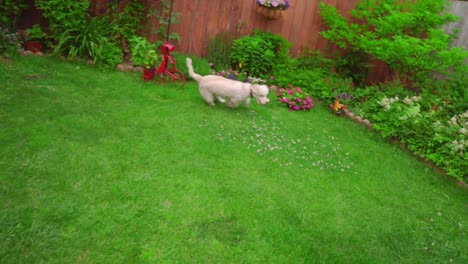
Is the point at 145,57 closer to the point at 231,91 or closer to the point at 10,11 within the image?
the point at 231,91

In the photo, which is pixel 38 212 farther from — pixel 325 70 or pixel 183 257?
pixel 325 70

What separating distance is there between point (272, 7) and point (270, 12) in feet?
0.37

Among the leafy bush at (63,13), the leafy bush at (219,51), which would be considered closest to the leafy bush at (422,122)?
the leafy bush at (219,51)

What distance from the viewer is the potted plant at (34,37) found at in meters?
5.16

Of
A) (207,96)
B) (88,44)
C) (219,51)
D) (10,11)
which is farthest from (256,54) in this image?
(10,11)

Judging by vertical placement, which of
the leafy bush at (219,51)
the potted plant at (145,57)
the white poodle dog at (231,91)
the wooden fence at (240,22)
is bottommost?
the white poodle dog at (231,91)

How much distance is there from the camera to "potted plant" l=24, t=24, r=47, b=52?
16.9 feet

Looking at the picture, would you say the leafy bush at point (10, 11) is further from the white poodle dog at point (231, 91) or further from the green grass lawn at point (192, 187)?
the white poodle dog at point (231, 91)

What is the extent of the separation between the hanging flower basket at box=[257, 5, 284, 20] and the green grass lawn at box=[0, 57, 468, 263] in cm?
286

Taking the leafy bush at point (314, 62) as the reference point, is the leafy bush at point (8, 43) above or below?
below

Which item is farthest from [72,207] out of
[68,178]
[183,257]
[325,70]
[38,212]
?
[325,70]

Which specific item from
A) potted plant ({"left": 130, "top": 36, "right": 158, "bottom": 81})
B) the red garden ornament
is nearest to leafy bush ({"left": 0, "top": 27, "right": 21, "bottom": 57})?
potted plant ({"left": 130, "top": 36, "right": 158, "bottom": 81})

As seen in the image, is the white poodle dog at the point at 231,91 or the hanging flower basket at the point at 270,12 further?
the hanging flower basket at the point at 270,12

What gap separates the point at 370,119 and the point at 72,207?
176 inches
